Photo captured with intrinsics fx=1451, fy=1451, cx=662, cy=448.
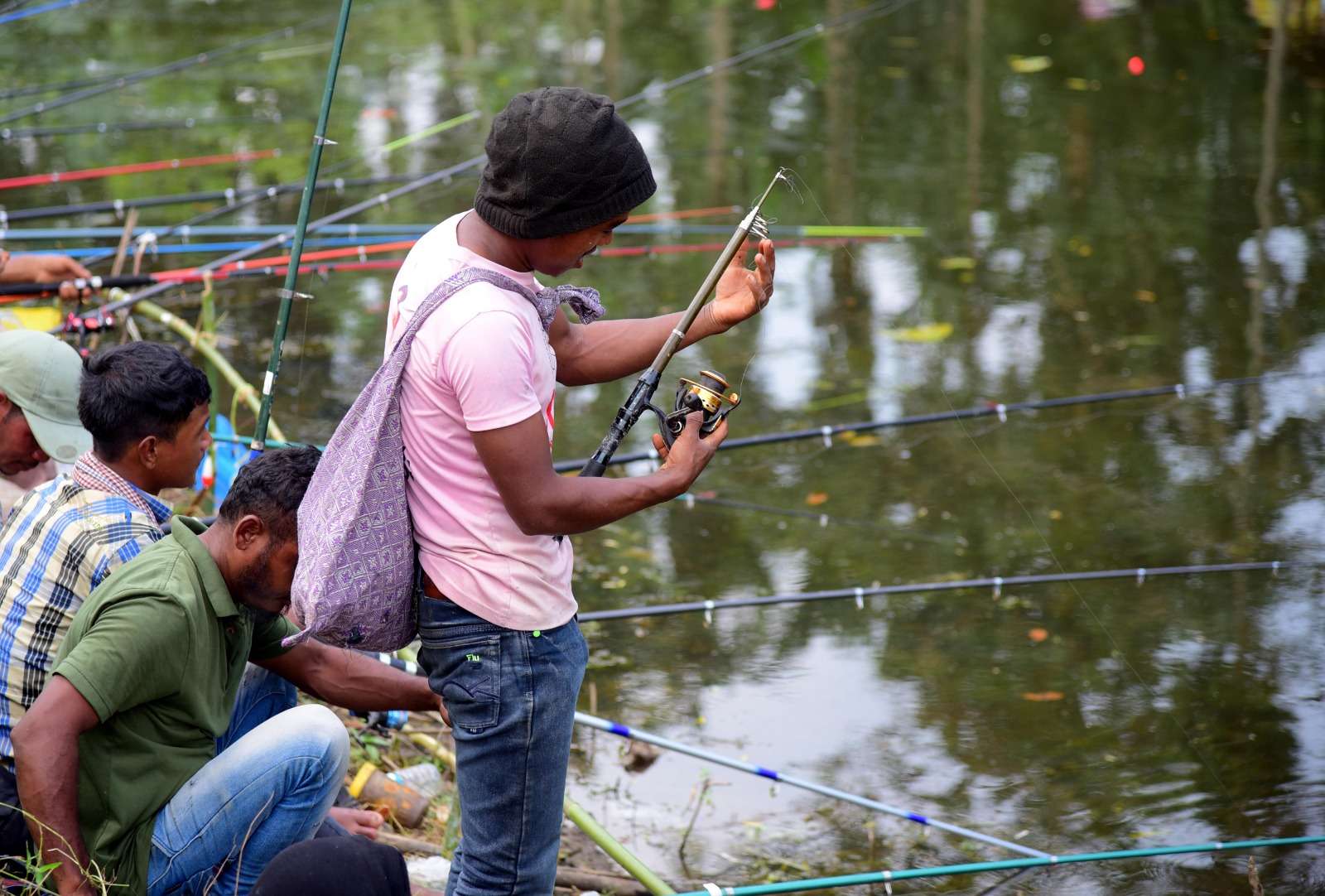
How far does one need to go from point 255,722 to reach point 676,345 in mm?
1053

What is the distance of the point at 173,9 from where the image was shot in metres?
10.3

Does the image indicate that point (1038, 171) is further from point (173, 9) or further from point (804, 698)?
point (173, 9)

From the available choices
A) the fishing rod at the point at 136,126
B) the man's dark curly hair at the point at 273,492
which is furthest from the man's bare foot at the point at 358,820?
→ the fishing rod at the point at 136,126

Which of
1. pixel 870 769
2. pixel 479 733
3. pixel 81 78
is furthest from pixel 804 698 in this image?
pixel 81 78

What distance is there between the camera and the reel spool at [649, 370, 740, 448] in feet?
6.49

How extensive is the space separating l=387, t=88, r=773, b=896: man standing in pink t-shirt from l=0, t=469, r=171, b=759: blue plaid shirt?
60 cm

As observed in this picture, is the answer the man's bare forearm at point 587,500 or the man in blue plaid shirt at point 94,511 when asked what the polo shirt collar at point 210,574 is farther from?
the man's bare forearm at point 587,500

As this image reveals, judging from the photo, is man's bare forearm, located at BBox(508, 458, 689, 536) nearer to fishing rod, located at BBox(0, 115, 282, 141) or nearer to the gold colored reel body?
the gold colored reel body

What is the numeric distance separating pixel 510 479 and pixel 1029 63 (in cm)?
731

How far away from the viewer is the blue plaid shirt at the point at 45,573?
221 centimetres

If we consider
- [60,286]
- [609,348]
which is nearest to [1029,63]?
[60,286]

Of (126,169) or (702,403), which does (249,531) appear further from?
(126,169)

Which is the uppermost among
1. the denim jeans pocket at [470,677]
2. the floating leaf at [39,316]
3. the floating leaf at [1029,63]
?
the denim jeans pocket at [470,677]

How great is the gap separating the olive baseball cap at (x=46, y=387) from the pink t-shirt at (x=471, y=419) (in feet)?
3.51
